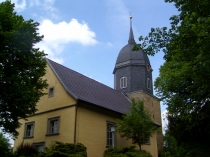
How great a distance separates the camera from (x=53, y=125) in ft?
61.9

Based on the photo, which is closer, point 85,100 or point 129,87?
point 85,100

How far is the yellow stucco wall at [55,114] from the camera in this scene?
17.2m

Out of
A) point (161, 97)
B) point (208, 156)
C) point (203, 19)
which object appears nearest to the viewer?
point (203, 19)

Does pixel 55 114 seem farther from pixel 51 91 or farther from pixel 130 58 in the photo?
pixel 130 58

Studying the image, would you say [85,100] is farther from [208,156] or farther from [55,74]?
[208,156]

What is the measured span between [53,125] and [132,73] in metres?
14.5

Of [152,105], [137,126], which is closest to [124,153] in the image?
[137,126]

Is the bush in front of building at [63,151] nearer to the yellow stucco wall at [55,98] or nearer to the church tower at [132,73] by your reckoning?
the yellow stucco wall at [55,98]

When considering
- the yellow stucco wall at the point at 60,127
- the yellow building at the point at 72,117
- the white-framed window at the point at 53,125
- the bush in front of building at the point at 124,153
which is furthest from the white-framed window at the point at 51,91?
the bush in front of building at the point at 124,153

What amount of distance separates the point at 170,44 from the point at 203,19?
161 centimetres

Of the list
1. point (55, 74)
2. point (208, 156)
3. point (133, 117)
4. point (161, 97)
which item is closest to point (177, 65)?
point (161, 97)

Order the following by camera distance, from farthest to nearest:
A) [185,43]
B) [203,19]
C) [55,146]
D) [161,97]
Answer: [161,97] → [55,146] → [185,43] → [203,19]

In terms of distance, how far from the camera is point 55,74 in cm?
A: 2012

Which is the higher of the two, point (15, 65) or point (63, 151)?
point (15, 65)
